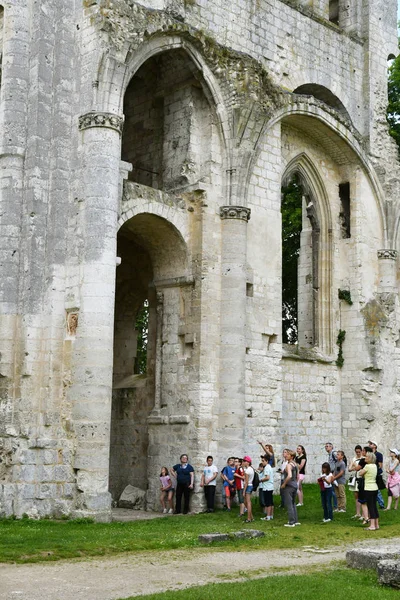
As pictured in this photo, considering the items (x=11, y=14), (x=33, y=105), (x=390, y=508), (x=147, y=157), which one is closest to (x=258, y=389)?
(x=390, y=508)

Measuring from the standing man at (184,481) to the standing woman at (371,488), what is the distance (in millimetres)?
3881

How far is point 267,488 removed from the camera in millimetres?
15211

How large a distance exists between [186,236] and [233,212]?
1.09 meters

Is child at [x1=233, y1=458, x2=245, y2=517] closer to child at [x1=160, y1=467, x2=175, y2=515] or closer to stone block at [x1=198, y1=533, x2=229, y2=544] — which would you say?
child at [x1=160, y1=467, x2=175, y2=515]

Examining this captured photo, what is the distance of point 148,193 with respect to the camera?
17.3m

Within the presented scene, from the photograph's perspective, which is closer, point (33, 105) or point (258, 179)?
point (33, 105)

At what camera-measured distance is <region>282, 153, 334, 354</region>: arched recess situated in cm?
2186

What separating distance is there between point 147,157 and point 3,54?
485 centimetres

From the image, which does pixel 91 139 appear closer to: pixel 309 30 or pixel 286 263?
pixel 309 30

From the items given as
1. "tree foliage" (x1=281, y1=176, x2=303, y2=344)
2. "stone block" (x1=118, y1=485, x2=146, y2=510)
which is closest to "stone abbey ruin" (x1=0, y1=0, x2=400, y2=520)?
"stone block" (x1=118, y1=485, x2=146, y2=510)

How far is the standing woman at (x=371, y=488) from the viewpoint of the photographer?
13289mm

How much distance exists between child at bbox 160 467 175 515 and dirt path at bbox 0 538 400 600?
530 cm

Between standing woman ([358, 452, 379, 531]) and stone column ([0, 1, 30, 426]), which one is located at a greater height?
stone column ([0, 1, 30, 426])

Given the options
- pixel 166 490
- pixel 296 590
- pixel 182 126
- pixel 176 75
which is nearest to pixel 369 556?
pixel 296 590
